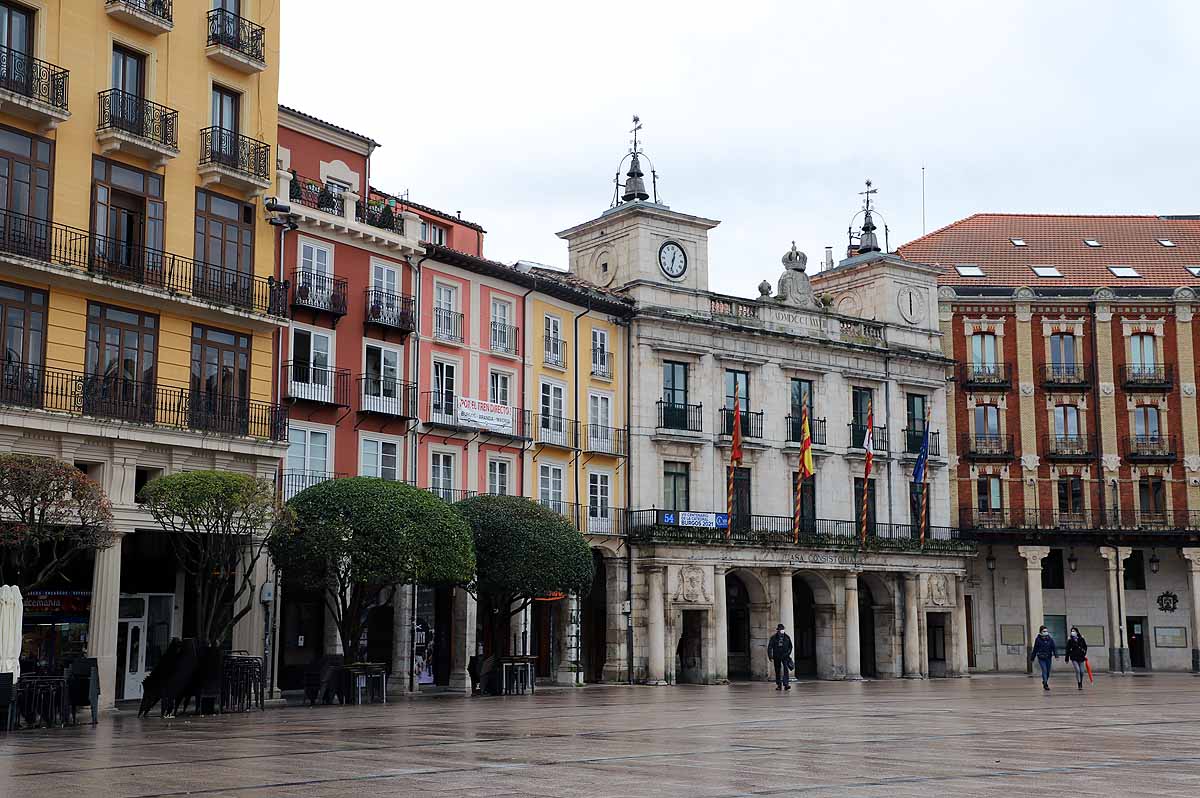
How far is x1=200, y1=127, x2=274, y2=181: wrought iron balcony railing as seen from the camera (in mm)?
35500

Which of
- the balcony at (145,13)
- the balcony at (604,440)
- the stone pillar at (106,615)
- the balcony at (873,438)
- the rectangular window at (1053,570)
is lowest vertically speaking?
the stone pillar at (106,615)

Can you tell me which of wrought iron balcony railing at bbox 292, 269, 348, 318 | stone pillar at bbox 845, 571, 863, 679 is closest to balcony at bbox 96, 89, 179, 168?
wrought iron balcony railing at bbox 292, 269, 348, 318

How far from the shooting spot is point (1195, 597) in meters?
62.5

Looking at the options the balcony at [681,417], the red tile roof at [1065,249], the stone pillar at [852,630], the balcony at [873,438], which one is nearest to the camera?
the balcony at [681,417]

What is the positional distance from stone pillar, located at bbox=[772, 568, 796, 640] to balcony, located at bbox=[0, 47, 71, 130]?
31.1 meters

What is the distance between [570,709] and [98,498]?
10713 millimetres

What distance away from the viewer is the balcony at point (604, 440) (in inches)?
1924

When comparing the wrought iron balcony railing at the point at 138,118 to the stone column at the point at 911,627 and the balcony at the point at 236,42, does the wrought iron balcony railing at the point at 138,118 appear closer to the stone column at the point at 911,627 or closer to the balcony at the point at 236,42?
the balcony at the point at 236,42

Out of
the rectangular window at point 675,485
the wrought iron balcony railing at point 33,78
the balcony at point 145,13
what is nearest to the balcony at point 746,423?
the rectangular window at point 675,485

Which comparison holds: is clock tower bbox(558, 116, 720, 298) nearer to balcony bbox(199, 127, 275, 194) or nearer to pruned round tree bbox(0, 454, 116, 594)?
balcony bbox(199, 127, 275, 194)

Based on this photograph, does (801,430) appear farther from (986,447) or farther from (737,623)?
(986,447)

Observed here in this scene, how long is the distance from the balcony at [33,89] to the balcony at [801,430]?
101 feet

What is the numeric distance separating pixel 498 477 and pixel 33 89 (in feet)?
63.3

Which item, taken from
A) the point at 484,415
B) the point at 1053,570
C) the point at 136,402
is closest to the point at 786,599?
the point at 484,415
